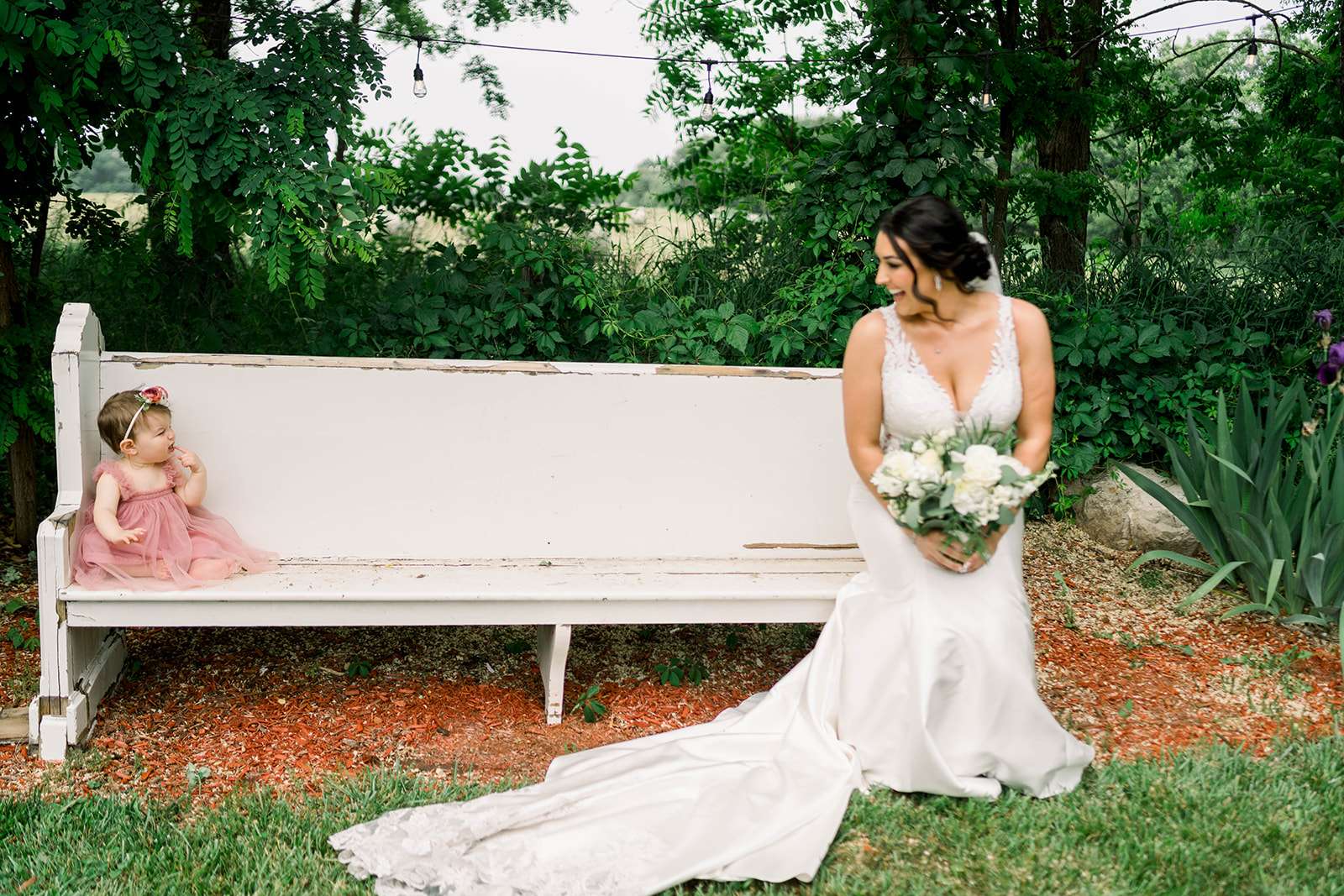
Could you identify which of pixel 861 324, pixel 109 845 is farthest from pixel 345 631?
pixel 861 324

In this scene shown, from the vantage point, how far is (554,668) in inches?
147

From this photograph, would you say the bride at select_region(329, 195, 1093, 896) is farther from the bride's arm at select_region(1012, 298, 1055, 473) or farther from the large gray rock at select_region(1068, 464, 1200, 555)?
the large gray rock at select_region(1068, 464, 1200, 555)

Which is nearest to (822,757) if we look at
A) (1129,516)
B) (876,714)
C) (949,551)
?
(876,714)

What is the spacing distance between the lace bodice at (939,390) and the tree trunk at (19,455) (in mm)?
3519

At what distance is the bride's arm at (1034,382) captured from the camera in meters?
3.38

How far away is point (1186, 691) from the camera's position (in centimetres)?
404

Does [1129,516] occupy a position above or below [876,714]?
above

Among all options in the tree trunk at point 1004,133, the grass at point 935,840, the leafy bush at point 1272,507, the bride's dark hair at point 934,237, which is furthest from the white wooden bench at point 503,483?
the tree trunk at point 1004,133

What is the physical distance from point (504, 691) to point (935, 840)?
166cm

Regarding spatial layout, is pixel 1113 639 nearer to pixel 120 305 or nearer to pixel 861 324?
pixel 861 324

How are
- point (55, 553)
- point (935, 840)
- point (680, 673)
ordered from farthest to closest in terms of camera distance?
point (680, 673) < point (55, 553) < point (935, 840)

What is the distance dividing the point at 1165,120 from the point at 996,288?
515cm

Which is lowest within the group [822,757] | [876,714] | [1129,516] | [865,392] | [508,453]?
[822,757]

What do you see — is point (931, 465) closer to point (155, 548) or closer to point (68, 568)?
point (155, 548)
